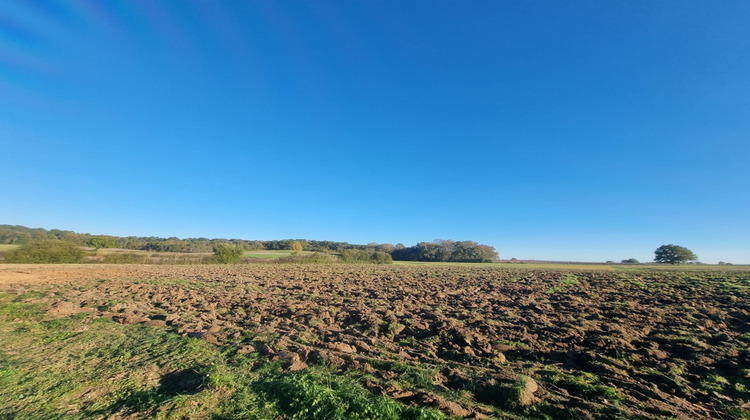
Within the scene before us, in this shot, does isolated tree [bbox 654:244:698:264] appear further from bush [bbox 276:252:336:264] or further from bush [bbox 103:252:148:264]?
bush [bbox 103:252:148:264]

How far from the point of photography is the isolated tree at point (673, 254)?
252 feet

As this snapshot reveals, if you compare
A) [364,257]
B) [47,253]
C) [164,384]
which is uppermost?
[364,257]

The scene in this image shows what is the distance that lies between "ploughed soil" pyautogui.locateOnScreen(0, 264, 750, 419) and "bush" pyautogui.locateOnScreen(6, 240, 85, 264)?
117 ft

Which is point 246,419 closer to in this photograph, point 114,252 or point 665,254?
point 114,252

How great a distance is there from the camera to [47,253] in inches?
1428

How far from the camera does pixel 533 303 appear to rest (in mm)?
11695

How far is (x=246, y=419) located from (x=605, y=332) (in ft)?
27.1

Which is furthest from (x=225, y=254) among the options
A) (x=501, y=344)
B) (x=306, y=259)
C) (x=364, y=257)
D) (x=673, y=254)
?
(x=673, y=254)

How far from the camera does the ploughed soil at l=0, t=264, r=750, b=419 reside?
13.1ft

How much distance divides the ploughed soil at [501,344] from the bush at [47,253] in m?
35.7

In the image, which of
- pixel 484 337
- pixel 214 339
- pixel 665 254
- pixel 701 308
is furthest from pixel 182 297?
pixel 665 254

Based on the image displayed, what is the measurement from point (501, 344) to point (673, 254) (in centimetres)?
10512

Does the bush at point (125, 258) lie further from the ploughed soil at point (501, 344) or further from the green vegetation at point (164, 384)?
the green vegetation at point (164, 384)

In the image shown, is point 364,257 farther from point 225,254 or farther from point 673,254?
point 673,254
